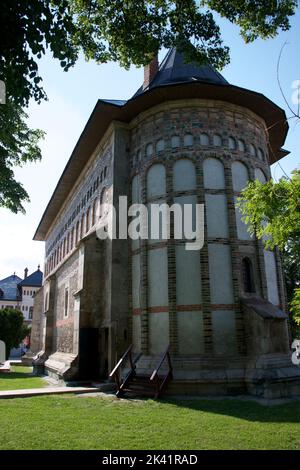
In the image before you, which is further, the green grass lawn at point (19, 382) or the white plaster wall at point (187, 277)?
the green grass lawn at point (19, 382)

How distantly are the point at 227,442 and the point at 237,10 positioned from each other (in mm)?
8814

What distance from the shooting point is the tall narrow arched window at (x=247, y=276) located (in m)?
13.9

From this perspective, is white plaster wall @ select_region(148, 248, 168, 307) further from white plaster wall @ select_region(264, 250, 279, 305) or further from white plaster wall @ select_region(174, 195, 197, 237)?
white plaster wall @ select_region(264, 250, 279, 305)

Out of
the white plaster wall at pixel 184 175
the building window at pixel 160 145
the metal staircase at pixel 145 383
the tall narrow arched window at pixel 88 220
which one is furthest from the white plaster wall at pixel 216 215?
the tall narrow arched window at pixel 88 220

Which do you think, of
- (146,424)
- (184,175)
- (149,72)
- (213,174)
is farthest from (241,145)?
(146,424)

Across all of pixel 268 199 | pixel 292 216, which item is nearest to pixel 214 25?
pixel 268 199

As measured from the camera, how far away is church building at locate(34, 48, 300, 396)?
12.4m

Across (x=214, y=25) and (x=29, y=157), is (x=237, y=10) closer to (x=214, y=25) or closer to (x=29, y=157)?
(x=214, y=25)

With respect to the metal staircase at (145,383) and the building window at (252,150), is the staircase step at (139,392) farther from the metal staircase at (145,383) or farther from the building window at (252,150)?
the building window at (252,150)

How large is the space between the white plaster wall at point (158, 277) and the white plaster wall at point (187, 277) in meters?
0.50

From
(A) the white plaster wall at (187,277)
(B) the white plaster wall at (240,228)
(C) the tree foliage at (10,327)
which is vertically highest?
(B) the white plaster wall at (240,228)

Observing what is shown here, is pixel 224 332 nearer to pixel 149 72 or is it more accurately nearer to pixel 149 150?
pixel 149 150

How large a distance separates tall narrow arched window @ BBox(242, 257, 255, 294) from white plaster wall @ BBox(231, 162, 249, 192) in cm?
294

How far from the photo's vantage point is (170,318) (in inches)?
516
